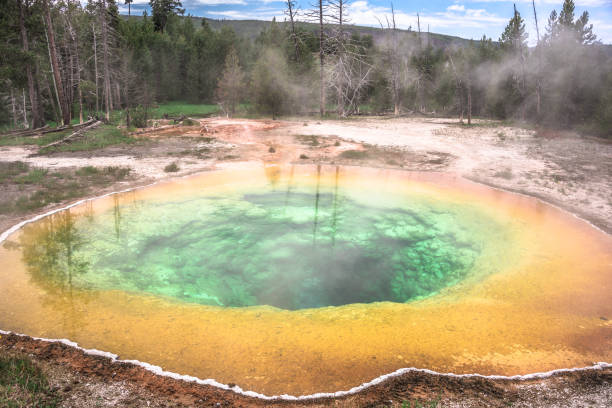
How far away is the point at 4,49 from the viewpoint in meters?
14.2

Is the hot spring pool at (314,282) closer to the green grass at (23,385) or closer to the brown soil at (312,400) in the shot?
the brown soil at (312,400)

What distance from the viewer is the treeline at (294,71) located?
1698 cm

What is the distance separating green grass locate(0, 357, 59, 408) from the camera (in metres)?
2.70

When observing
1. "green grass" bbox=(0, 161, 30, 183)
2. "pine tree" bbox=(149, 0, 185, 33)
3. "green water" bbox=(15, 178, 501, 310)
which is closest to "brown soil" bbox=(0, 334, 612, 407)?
"green water" bbox=(15, 178, 501, 310)

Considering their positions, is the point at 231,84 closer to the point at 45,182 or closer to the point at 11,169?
the point at 11,169

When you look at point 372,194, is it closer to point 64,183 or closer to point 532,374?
point 532,374

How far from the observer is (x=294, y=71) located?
A: 2514 centimetres

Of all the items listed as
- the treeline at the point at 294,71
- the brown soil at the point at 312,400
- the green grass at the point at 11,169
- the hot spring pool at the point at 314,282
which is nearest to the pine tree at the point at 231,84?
the treeline at the point at 294,71

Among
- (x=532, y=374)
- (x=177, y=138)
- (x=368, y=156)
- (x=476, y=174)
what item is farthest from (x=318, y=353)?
(x=177, y=138)

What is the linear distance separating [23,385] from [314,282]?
134 inches

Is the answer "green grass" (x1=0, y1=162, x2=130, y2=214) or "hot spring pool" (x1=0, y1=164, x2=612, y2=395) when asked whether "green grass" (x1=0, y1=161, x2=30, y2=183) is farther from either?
"hot spring pool" (x1=0, y1=164, x2=612, y2=395)

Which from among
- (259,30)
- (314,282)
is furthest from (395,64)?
(259,30)

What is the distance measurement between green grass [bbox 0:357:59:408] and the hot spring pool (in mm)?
571

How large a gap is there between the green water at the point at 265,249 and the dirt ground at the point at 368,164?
142cm
